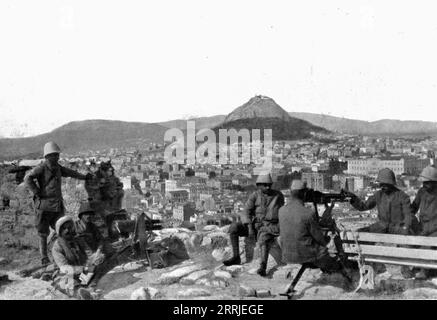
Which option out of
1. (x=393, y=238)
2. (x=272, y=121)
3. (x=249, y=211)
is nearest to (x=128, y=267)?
(x=249, y=211)

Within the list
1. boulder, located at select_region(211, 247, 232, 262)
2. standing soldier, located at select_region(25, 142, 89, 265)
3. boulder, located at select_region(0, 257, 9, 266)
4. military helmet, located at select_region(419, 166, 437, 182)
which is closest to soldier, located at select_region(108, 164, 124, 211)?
standing soldier, located at select_region(25, 142, 89, 265)

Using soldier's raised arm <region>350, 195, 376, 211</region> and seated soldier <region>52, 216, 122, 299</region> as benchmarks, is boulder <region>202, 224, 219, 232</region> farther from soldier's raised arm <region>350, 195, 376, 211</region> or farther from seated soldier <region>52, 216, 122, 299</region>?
soldier's raised arm <region>350, 195, 376, 211</region>

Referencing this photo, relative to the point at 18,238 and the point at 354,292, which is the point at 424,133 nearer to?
the point at 354,292

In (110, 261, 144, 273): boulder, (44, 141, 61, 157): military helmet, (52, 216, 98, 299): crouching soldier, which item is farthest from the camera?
(44, 141, 61, 157): military helmet

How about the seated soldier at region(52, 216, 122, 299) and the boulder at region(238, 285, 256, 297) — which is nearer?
the boulder at region(238, 285, 256, 297)

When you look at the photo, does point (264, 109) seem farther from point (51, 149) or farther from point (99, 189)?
point (51, 149)
